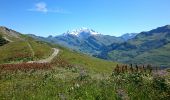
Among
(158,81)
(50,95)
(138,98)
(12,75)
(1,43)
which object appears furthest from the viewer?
(1,43)

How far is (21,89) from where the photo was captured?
18531mm

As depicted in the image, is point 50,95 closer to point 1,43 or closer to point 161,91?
point 161,91

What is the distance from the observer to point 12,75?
3678 cm

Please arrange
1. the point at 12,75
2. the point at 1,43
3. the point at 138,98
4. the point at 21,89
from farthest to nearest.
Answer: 1. the point at 1,43
2. the point at 12,75
3. the point at 21,89
4. the point at 138,98

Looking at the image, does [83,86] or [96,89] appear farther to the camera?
[83,86]

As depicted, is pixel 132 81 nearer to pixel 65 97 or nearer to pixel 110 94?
pixel 110 94

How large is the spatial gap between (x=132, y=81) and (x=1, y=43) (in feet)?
476

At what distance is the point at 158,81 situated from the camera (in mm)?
17391

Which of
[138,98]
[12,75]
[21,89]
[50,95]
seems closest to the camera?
[138,98]

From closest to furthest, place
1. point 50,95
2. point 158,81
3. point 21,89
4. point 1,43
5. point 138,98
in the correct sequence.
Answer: point 138,98 < point 50,95 < point 158,81 < point 21,89 < point 1,43

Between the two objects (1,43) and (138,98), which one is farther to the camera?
(1,43)

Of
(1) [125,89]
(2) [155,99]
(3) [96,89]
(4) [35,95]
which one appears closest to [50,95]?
(4) [35,95]

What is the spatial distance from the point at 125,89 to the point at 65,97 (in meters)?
3.15

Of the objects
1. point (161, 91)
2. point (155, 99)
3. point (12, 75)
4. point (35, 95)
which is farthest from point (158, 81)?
point (12, 75)
